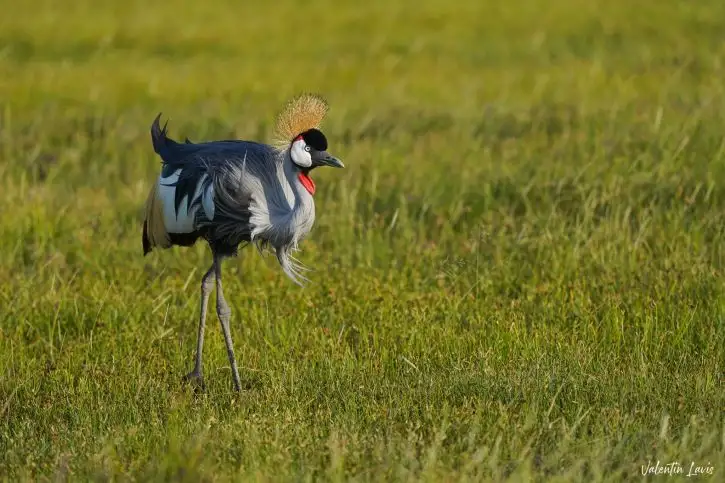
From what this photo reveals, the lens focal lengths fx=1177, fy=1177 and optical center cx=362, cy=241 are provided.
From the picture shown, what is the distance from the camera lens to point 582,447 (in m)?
4.49

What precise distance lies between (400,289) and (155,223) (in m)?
1.59

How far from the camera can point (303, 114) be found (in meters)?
5.72

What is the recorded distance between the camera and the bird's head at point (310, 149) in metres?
5.63

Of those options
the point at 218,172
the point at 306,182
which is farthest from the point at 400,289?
the point at 218,172

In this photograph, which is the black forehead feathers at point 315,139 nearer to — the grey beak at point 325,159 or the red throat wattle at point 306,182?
the grey beak at point 325,159

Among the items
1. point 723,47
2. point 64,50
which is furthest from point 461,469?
point 64,50

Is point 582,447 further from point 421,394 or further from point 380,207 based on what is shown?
point 380,207

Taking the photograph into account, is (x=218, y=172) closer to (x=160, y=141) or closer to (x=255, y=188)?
(x=255, y=188)

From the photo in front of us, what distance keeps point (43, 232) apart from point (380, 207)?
7.86 ft

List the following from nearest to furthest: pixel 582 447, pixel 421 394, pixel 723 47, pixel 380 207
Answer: pixel 582 447 → pixel 421 394 → pixel 380 207 → pixel 723 47

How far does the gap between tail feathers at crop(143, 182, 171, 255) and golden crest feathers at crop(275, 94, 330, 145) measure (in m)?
0.80

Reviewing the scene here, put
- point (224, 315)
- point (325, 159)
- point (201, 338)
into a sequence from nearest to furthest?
point (325, 159) < point (201, 338) < point (224, 315)

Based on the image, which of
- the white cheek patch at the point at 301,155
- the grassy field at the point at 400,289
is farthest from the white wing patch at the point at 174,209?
the grassy field at the point at 400,289

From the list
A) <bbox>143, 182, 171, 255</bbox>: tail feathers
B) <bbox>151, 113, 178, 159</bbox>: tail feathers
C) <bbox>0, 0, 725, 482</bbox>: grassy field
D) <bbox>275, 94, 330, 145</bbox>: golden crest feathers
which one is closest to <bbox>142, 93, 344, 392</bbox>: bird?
<bbox>275, 94, 330, 145</bbox>: golden crest feathers
